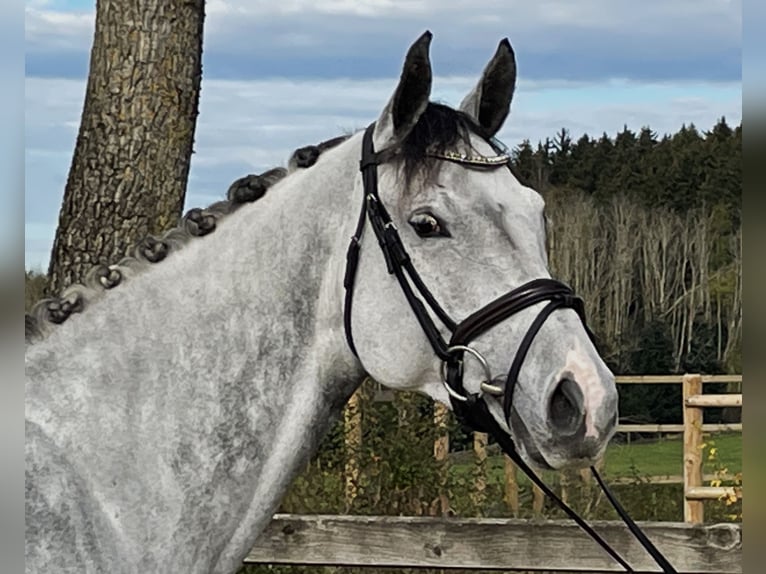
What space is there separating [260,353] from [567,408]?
76 cm

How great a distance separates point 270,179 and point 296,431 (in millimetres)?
671

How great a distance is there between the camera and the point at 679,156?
610 inches

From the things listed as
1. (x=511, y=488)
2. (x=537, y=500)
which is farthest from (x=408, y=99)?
(x=537, y=500)

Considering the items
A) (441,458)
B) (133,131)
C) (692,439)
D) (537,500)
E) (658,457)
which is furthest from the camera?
(658,457)

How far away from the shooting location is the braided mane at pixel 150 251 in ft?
8.56

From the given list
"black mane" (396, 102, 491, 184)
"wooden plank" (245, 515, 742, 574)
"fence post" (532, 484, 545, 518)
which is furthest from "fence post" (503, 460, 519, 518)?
"black mane" (396, 102, 491, 184)

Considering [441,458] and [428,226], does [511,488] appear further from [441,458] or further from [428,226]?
[428,226]

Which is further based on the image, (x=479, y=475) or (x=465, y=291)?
(x=479, y=475)

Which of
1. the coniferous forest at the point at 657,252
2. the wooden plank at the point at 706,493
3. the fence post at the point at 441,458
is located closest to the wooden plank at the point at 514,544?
the fence post at the point at 441,458

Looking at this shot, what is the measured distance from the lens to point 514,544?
15.8 ft

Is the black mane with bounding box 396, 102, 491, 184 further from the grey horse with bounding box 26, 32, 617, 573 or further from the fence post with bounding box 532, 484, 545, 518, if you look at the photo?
the fence post with bounding box 532, 484, 545, 518

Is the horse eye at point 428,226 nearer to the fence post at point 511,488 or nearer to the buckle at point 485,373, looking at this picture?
the buckle at point 485,373

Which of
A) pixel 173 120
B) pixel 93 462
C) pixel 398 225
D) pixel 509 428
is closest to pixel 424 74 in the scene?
pixel 398 225

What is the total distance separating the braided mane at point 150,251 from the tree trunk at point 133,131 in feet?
7.63
